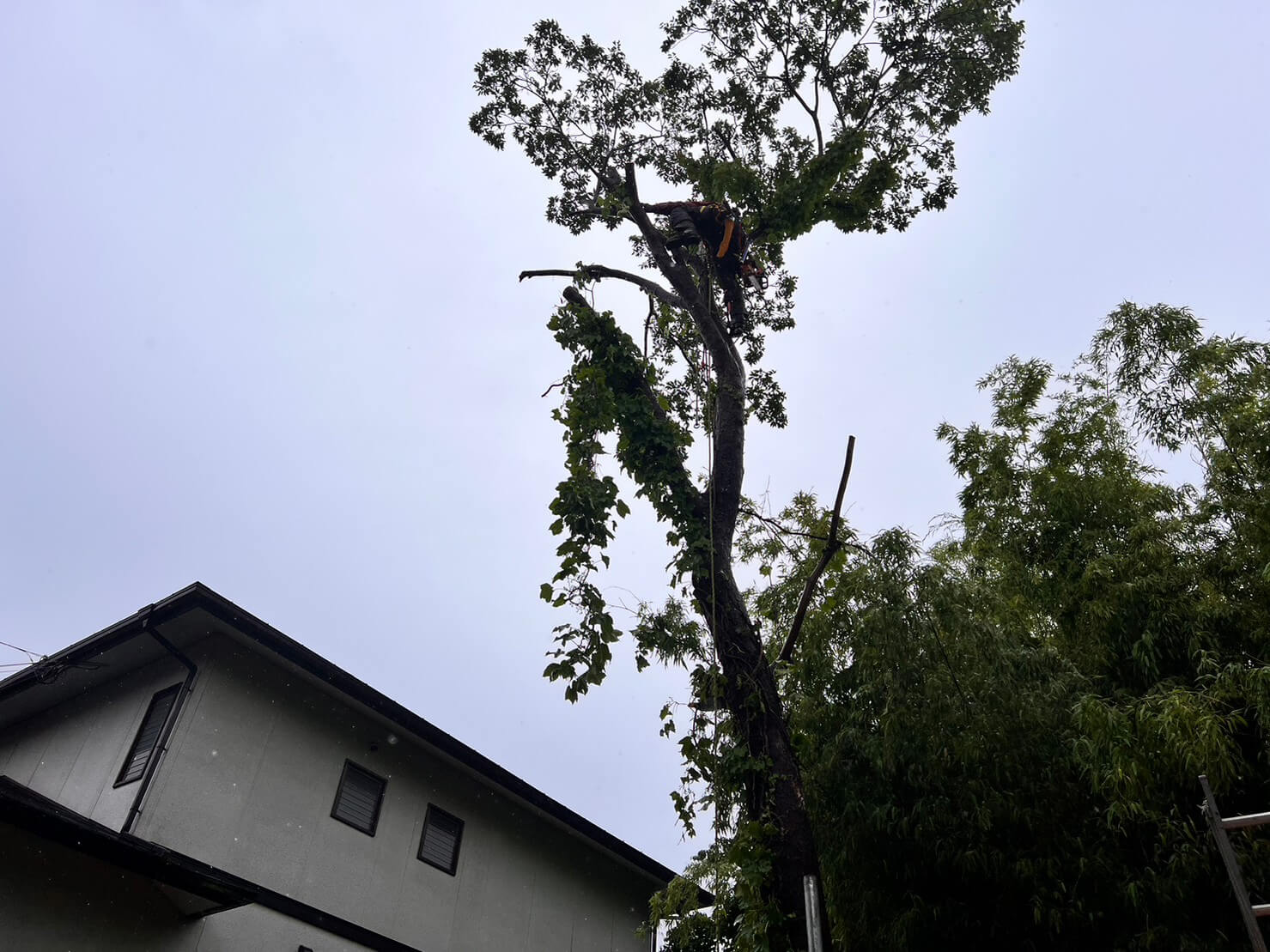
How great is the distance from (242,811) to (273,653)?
49.8 inches

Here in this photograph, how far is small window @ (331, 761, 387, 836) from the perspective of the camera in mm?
7973

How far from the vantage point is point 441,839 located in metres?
8.82

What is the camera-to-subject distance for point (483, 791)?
9.45 metres

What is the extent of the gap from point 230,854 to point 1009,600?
622 centimetres

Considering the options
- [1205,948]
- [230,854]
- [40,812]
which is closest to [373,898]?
[230,854]

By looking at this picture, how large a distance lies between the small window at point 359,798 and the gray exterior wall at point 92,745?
5.56 ft

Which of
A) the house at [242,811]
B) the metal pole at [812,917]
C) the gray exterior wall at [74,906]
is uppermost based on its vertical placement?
the house at [242,811]

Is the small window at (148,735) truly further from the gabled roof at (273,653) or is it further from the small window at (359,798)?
the small window at (359,798)

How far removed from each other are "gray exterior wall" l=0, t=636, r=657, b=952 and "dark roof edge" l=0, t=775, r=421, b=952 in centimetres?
14

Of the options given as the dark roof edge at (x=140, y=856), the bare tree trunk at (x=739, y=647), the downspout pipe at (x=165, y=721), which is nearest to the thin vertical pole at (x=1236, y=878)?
the bare tree trunk at (x=739, y=647)

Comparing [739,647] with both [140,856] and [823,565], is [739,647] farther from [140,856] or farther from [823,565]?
[140,856]

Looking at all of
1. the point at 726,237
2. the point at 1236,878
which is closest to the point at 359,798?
the point at 726,237

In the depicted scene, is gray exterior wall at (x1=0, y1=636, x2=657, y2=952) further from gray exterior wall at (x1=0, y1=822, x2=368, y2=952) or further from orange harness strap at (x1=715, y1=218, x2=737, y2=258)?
orange harness strap at (x1=715, y1=218, x2=737, y2=258)

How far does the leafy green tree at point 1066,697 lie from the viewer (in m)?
4.76
